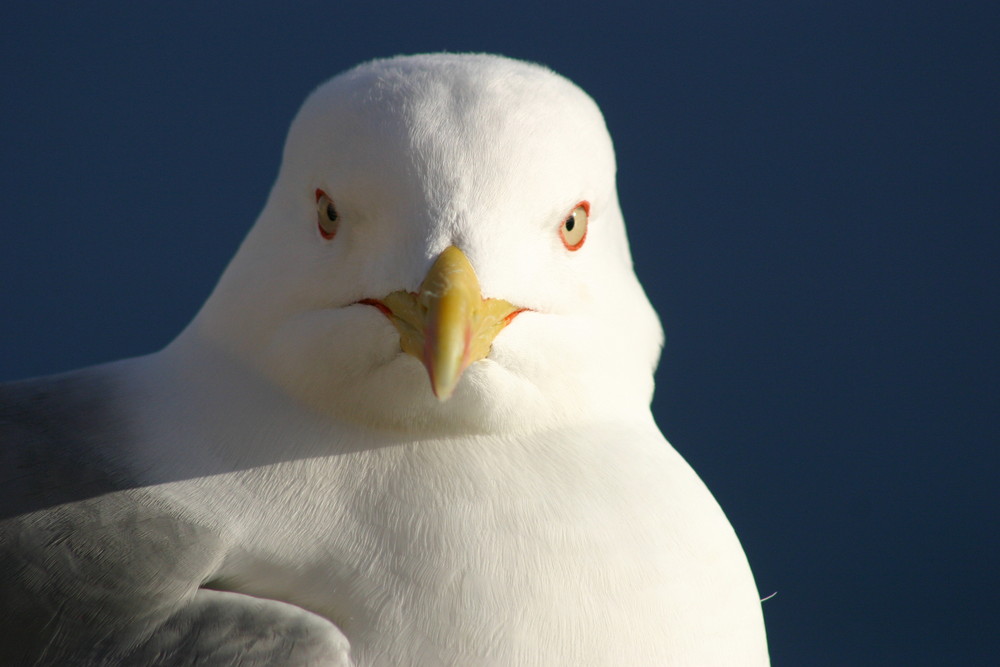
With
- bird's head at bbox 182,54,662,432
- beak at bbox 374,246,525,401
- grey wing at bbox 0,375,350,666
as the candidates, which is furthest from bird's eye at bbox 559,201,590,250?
grey wing at bbox 0,375,350,666

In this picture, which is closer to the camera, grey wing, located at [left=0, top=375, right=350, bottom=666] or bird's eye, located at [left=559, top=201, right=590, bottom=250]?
grey wing, located at [left=0, top=375, right=350, bottom=666]

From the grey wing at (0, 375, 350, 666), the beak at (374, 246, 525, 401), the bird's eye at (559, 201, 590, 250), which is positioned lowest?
the grey wing at (0, 375, 350, 666)

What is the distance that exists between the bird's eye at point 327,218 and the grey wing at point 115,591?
24 cm

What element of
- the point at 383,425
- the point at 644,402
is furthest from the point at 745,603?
the point at 383,425

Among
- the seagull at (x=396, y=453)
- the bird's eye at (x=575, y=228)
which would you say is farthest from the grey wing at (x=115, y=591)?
the bird's eye at (x=575, y=228)

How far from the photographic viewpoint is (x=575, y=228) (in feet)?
3.42

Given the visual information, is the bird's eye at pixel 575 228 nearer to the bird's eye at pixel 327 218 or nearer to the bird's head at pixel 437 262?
the bird's head at pixel 437 262

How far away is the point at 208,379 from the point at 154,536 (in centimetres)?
16

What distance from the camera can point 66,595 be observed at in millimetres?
918

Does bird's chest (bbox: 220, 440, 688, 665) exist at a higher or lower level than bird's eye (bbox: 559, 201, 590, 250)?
lower

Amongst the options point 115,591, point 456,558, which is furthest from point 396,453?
point 115,591

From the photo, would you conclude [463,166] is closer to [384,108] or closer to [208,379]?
[384,108]

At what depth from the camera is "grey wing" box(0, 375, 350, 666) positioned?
0.88 meters

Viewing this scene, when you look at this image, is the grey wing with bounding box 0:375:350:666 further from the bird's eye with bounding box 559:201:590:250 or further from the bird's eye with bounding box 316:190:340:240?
the bird's eye with bounding box 559:201:590:250
